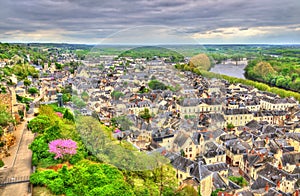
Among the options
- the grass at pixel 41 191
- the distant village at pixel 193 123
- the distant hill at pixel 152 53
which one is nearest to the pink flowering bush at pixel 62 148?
the grass at pixel 41 191

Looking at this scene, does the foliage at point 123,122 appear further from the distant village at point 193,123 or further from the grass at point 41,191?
the grass at point 41,191

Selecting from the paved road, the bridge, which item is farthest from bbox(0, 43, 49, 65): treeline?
the bridge

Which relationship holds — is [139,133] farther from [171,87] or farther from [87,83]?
[87,83]

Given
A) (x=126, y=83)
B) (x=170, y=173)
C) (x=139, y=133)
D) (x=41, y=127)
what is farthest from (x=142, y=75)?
(x=41, y=127)

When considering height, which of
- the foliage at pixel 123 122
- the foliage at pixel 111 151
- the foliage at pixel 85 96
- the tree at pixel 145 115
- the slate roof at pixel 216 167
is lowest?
the slate roof at pixel 216 167

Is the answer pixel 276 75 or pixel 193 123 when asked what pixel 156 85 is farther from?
pixel 276 75

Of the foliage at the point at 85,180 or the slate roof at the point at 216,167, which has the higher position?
the foliage at the point at 85,180

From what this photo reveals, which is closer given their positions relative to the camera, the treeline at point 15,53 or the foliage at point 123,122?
the foliage at point 123,122

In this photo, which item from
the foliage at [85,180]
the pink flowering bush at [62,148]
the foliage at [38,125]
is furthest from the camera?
the foliage at [38,125]

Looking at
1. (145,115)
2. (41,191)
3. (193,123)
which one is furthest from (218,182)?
(145,115)
